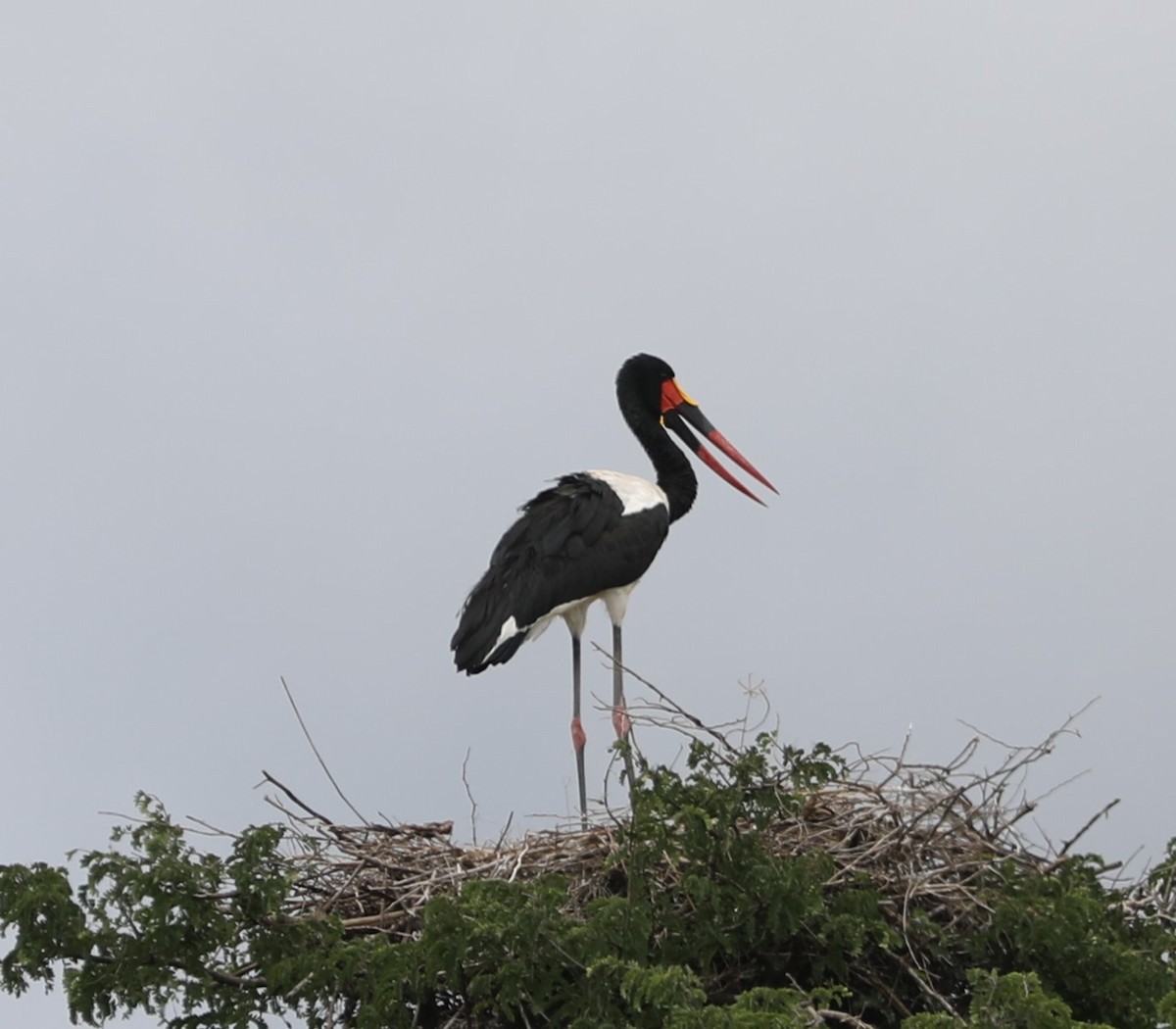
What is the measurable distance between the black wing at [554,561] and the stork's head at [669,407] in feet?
3.86

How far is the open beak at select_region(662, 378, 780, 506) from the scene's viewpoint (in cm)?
1380

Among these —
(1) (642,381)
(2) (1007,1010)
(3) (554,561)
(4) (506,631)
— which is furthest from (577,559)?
(2) (1007,1010)

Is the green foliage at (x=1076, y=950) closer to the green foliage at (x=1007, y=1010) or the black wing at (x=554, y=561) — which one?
the green foliage at (x=1007, y=1010)

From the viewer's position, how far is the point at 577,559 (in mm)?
11852

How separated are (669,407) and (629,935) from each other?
6468mm

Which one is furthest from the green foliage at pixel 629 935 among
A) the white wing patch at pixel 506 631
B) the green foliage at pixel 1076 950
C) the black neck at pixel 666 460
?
the black neck at pixel 666 460

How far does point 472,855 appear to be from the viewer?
9.20 m

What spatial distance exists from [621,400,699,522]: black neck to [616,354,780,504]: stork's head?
0.03 meters

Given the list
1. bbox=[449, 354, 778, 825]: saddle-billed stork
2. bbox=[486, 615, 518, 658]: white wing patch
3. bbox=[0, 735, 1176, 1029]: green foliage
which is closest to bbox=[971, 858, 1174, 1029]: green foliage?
bbox=[0, 735, 1176, 1029]: green foliage

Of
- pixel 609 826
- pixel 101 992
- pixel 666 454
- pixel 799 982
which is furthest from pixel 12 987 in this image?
pixel 666 454

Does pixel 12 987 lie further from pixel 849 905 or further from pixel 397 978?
pixel 849 905

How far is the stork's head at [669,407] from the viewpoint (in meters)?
13.6

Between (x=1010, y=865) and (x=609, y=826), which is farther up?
(x=609, y=826)

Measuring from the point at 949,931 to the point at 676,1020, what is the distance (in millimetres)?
2195
